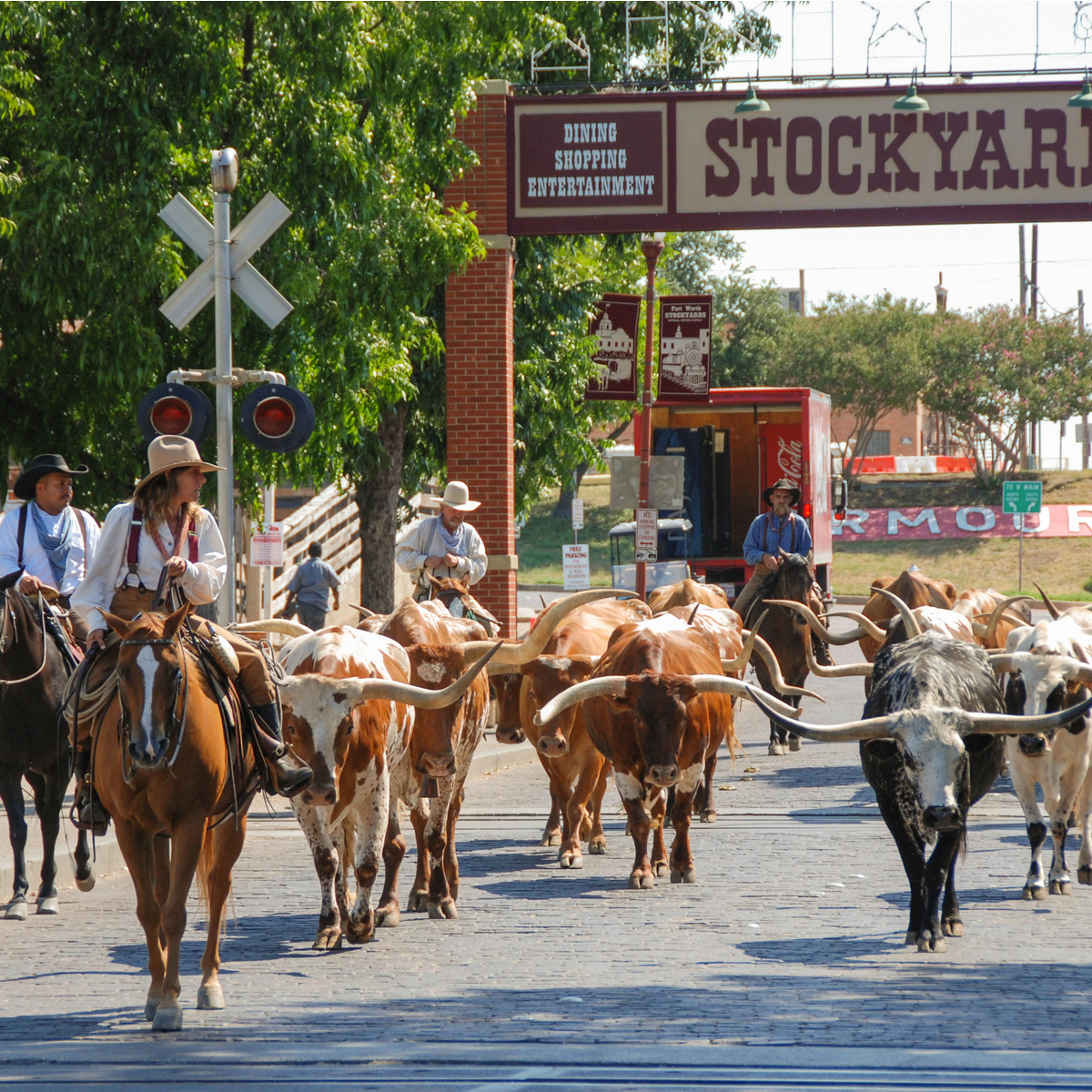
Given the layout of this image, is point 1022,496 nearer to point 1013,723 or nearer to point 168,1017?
point 1013,723

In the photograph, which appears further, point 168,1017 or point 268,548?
point 268,548

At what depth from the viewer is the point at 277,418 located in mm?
11438

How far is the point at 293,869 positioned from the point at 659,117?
35.9 ft

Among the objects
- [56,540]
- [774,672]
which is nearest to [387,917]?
[774,672]

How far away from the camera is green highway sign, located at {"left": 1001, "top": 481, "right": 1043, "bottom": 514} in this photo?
3491cm

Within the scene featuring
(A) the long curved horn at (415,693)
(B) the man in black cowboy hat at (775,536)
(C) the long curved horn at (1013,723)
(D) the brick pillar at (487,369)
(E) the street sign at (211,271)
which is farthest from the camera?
(D) the brick pillar at (487,369)

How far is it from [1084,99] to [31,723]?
13417 millimetres

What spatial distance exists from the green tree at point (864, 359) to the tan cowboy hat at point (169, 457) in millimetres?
54779

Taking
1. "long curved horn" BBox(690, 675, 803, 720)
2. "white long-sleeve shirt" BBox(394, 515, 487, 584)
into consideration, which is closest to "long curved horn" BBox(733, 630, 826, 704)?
"long curved horn" BBox(690, 675, 803, 720)

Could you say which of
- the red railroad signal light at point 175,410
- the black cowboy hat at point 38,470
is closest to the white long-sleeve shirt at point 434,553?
the red railroad signal light at point 175,410

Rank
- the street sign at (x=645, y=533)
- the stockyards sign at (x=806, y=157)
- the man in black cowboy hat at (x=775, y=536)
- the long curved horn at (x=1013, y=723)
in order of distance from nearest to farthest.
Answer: the long curved horn at (x=1013, y=723) < the man in black cowboy hat at (x=775, y=536) < the stockyards sign at (x=806, y=157) < the street sign at (x=645, y=533)

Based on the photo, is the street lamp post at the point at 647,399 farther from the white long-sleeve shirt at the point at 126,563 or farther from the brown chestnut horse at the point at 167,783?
the brown chestnut horse at the point at 167,783

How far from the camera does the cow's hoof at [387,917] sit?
9.03m

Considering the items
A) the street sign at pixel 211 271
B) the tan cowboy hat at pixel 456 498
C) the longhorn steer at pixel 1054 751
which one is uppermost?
the street sign at pixel 211 271
